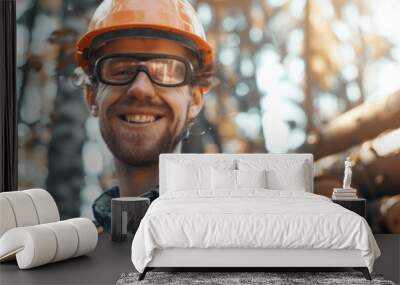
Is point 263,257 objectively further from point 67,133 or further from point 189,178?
point 67,133

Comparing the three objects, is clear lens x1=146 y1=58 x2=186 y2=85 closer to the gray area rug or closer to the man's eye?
the man's eye

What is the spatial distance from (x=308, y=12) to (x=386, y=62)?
1067mm

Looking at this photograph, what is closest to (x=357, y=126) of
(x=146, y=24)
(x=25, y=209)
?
(x=146, y=24)

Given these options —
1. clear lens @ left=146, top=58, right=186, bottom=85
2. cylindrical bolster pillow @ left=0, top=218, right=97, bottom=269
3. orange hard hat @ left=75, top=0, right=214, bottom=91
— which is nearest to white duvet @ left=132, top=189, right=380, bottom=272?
cylindrical bolster pillow @ left=0, top=218, right=97, bottom=269

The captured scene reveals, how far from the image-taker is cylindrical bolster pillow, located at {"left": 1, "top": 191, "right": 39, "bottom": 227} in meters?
5.21

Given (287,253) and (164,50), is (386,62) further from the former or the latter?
(287,253)

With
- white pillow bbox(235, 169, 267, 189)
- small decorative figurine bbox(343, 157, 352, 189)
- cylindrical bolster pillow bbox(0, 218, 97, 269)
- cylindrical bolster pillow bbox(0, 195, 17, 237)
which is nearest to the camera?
cylindrical bolster pillow bbox(0, 218, 97, 269)

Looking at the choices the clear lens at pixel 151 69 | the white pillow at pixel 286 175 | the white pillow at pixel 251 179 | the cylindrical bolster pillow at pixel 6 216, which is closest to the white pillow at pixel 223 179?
the white pillow at pixel 251 179

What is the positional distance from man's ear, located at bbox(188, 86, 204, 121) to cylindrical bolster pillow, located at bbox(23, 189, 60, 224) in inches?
84.5

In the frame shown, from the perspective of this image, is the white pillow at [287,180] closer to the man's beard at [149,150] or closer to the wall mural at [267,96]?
the wall mural at [267,96]

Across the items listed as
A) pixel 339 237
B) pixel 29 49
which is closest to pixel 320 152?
pixel 339 237

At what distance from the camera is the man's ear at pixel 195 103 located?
714 centimetres

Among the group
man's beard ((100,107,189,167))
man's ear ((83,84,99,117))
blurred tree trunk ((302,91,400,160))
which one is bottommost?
man's beard ((100,107,189,167))

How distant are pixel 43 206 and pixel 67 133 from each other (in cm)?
182
